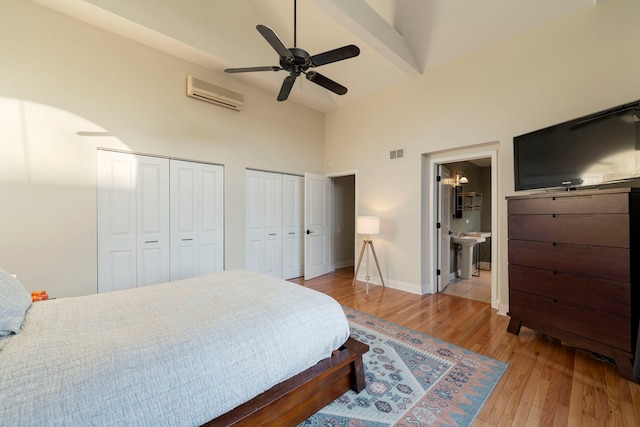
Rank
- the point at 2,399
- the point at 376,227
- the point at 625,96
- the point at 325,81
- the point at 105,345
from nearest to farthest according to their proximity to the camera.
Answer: the point at 2,399 → the point at 105,345 → the point at 625,96 → the point at 325,81 → the point at 376,227

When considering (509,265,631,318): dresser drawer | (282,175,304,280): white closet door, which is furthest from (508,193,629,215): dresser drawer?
(282,175,304,280): white closet door

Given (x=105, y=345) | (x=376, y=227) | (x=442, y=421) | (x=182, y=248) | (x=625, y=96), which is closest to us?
(x=105, y=345)

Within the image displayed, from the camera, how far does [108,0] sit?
269 cm

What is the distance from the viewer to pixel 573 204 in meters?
2.17

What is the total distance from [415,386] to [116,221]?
3600mm

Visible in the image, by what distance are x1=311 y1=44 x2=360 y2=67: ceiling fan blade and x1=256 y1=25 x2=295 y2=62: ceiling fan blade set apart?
0.73ft

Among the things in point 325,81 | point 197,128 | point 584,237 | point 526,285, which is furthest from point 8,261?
point 584,237

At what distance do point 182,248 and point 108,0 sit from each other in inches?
114

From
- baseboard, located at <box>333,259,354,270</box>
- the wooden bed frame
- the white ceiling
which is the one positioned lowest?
baseboard, located at <box>333,259,354,270</box>

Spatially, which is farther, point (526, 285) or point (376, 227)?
point (376, 227)

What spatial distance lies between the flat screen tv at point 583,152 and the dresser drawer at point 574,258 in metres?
0.58

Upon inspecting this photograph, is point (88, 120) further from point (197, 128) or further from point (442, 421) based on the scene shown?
point (442, 421)

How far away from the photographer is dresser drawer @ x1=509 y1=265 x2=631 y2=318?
1.92 meters

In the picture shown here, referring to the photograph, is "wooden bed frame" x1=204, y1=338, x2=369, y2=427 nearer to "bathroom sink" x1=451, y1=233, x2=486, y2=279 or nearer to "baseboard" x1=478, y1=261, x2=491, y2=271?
"bathroom sink" x1=451, y1=233, x2=486, y2=279
